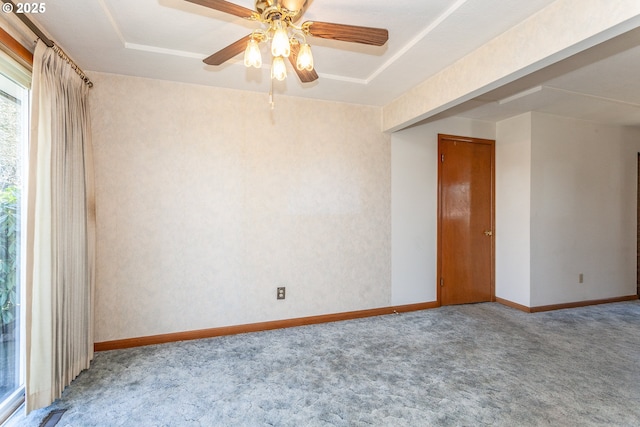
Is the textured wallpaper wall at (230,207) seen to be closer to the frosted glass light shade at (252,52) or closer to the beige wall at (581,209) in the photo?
the frosted glass light shade at (252,52)

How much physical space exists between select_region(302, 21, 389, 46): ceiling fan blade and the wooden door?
8.55ft

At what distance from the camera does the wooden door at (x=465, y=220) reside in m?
3.82

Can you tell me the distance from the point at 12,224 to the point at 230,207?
1.51 metres

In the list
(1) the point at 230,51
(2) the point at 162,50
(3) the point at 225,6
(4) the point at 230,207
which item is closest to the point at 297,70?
(1) the point at 230,51

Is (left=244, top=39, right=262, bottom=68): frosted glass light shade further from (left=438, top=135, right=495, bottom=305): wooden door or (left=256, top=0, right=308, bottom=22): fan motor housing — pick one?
(left=438, top=135, right=495, bottom=305): wooden door

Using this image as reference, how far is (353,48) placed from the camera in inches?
87.7

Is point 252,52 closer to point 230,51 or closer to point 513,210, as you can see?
point 230,51

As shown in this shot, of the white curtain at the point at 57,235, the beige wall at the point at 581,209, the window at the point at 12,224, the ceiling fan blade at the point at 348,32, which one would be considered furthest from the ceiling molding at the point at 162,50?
the beige wall at the point at 581,209

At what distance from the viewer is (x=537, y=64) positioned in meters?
1.85

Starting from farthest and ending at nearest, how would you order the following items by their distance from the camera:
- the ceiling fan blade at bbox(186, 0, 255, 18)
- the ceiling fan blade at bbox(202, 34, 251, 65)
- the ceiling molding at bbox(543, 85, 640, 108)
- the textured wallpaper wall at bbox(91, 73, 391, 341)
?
the ceiling molding at bbox(543, 85, 640, 108)
the textured wallpaper wall at bbox(91, 73, 391, 341)
the ceiling fan blade at bbox(202, 34, 251, 65)
the ceiling fan blade at bbox(186, 0, 255, 18)

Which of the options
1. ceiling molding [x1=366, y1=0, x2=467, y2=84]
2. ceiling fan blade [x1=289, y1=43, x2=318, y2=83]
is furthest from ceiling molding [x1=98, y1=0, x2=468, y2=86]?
ceiling fan blade [x1=289, y1=43, x2=318, y2=83]

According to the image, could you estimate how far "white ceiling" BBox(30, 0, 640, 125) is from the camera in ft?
5.89

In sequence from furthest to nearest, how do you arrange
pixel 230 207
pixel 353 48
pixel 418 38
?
1. pixel 230 207
2. pixel 353 48
3. pixel 418 38

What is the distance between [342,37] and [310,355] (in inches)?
92.9
